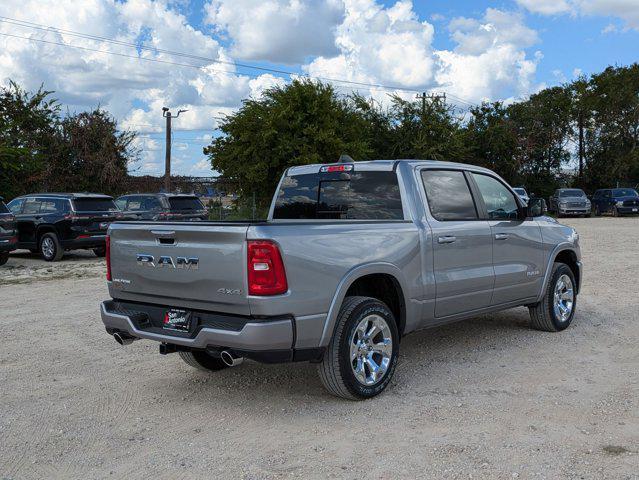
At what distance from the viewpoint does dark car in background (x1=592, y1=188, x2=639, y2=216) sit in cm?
3838

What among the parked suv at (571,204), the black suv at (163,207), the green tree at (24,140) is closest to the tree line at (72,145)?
the green tree at (24,140)

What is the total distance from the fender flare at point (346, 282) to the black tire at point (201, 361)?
5.21 ft

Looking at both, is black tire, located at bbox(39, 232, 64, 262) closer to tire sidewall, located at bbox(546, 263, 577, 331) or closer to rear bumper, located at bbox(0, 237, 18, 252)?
rear bumper, located at bbox(0, 237, 18, 252)

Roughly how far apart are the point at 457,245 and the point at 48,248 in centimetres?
1288

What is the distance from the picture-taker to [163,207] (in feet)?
60.1

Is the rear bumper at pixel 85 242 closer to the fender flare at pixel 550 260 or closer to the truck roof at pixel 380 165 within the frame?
the truck roof at pixel 380 165

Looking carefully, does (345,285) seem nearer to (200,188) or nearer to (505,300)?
(505,300)

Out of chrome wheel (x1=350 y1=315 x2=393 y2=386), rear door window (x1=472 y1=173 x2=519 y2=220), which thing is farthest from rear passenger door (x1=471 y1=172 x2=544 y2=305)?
chrome wheel (x1=350 y1=315 x2=393 y2=386)

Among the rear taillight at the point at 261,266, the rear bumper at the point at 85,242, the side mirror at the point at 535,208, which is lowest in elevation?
the rear bumper at the point at 85,242

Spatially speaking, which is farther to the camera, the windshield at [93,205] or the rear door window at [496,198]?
the windshield at [93,205]

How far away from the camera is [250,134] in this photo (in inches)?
1104

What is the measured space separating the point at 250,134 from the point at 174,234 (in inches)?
925

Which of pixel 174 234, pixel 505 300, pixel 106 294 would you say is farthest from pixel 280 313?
pixel 106 294

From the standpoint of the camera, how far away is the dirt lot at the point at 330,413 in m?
4.11
